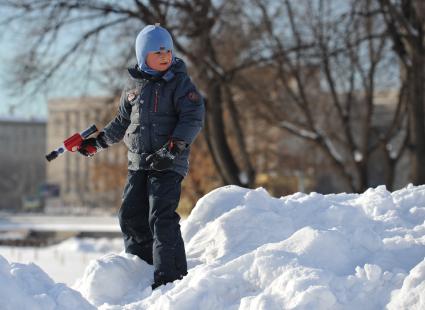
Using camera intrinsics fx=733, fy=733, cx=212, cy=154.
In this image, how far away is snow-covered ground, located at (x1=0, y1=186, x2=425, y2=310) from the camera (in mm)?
3256

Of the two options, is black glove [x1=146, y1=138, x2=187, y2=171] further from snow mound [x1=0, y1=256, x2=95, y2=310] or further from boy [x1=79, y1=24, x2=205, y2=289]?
snow mound [x1=0, y1=256, x2=95, y2=310]

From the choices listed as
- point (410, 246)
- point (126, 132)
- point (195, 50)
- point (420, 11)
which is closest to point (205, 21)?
point (195, 50)

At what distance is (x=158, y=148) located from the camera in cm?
438

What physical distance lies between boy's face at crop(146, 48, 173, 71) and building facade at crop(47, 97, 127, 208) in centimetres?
1003

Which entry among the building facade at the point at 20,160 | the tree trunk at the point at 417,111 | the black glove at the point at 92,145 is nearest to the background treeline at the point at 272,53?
the tree trunk at the point at 417,111

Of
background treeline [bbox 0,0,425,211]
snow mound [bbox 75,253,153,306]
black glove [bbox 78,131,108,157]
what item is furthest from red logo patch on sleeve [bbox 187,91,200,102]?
background treeline [bbox 0,0,425,211]

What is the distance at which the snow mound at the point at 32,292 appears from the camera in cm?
311

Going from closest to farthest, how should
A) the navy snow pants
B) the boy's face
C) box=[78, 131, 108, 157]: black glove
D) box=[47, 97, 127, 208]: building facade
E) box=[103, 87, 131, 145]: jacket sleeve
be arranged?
the navy snow pants, the boy's face, box=[103, 87, 131, 145]: jacket sleeve, box=[78, 131, 108, 157]: black glove, box=[47, 97, 127, 208]: building facade

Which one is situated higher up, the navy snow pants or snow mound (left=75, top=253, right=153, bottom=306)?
the navy snow pants

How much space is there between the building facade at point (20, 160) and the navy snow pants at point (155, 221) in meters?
67.8

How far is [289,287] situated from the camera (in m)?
3.37

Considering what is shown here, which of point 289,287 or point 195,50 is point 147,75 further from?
point 195,50

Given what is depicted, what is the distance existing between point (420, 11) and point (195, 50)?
392cm

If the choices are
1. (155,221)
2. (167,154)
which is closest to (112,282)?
(155,221)
